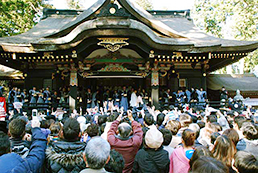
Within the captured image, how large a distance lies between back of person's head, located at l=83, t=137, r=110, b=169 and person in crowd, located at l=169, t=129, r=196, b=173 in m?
0.95

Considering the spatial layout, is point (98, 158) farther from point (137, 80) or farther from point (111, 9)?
point (137, 80)

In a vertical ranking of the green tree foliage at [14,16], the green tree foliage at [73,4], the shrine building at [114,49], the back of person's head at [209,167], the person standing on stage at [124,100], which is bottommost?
the person standing on stage at [124,100]

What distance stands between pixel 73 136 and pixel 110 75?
858 cm

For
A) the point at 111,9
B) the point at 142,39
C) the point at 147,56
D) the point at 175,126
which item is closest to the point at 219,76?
the point at 147,56

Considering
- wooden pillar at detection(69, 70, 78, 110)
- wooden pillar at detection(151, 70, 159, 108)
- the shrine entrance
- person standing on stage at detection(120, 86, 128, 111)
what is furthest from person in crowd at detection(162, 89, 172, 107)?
wooden pillar at detection(69, 70, 78, 110)

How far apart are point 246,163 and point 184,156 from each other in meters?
0.69

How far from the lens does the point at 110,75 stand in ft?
36.2

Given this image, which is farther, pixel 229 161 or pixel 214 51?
pixel 214 51

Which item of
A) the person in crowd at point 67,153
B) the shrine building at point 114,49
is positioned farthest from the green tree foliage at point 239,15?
the person in crowd at point 67,153

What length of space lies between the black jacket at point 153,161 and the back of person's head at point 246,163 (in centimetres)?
88

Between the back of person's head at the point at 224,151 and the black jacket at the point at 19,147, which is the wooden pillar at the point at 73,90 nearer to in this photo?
the black jacket at the point at 19,147

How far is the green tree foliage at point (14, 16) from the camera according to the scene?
14503 millimetres

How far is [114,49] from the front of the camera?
9375 mm

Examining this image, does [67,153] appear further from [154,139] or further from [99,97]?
[99,97]
